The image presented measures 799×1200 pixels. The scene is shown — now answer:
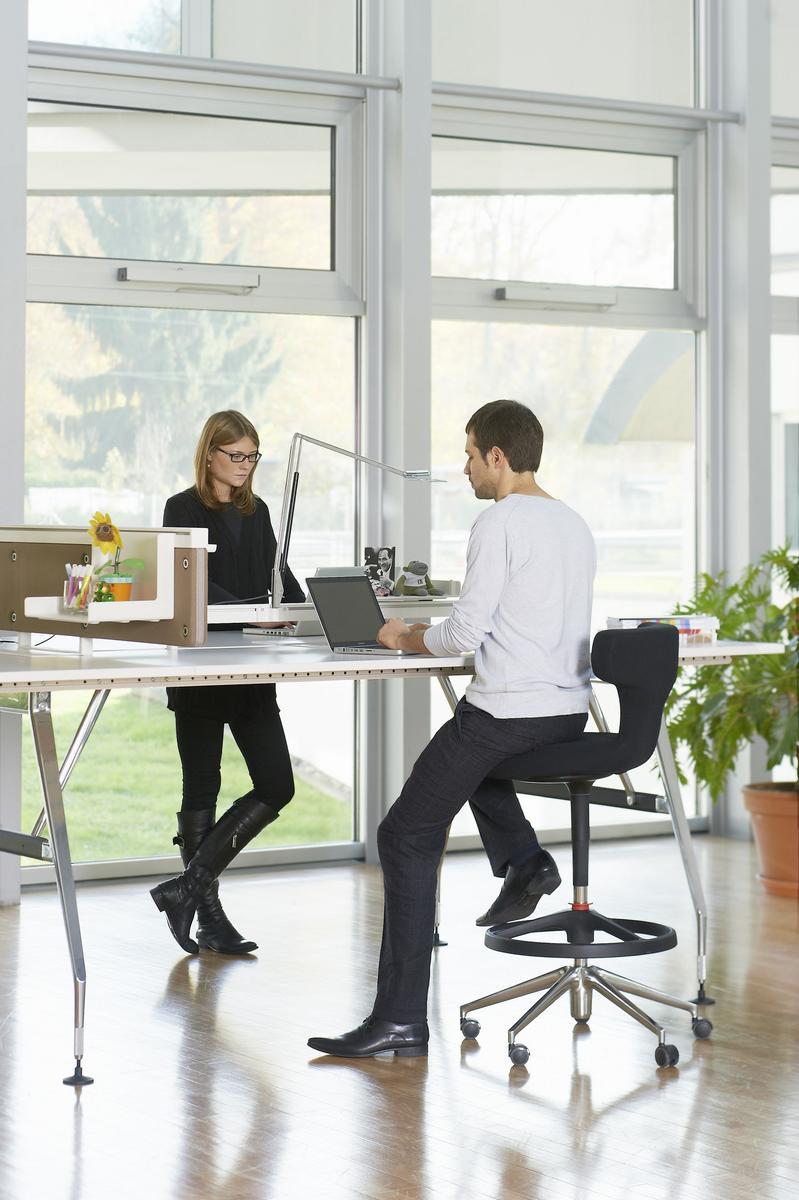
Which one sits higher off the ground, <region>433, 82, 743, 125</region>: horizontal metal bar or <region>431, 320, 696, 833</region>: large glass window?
<region>433, 82, 743, 125</region>: horizontal metal bar

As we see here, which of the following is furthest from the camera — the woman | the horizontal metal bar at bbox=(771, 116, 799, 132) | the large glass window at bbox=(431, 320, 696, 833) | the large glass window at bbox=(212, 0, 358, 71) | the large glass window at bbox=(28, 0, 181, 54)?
the horizontal metal bar at bbox=(771, 116, 799, 132)

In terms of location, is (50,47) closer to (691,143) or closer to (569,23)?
(569,23)

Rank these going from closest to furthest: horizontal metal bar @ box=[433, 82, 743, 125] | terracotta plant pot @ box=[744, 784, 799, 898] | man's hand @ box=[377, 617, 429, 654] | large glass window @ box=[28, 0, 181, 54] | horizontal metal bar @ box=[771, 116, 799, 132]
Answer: man's hand @ box=[377, 617, 429, 654] → terracotta plant pot @ box=[744, 784, 799, 898] → large glass window @ box=[28, 0, 181, 54] → horizontal metal bar @ box=[433, 82, 743, 125] → horizontal metal bar @ box=[771, 116, 799, 132]

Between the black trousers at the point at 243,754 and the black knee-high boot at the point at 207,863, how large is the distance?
5cm

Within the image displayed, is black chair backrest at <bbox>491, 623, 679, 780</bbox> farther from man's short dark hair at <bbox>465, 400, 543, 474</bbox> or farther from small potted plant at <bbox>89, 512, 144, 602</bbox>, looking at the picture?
small potted plant at <bbox>89, 512, 144, 602</bbox>

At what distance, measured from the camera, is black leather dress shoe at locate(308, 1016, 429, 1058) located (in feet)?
11.6

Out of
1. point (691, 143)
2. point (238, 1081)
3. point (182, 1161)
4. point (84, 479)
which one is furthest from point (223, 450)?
point (691, 143)

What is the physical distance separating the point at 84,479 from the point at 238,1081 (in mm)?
2634

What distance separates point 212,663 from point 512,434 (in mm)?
806

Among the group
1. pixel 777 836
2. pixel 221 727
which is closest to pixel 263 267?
pixel 221 727

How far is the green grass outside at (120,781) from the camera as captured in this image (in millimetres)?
5520

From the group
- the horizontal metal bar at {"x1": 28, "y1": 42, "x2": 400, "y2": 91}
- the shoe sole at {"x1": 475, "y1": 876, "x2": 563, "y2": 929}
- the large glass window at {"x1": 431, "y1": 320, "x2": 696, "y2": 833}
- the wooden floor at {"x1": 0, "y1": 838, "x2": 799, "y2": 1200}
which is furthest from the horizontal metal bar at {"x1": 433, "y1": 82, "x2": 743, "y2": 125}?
the shoe sole at {"x1": 475, "y1": 876, "x2": 563, "y2": 929}

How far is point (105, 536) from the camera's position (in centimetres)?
384

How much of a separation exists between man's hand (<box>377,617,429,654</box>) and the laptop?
0.06 feet
